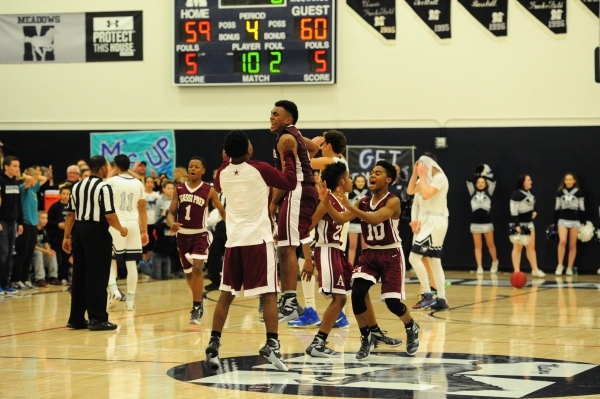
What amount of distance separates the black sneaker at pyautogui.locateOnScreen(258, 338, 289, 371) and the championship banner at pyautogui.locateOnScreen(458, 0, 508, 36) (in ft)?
45.7

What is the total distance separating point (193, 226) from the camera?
11.9 metres

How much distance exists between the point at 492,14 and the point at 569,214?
14.7ft

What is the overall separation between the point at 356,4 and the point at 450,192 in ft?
14.9

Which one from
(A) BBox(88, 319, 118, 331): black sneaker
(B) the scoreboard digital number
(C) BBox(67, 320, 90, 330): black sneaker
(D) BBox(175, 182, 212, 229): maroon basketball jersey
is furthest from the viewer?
(B) the scoreboard digital number

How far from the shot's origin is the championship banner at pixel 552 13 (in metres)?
20.1

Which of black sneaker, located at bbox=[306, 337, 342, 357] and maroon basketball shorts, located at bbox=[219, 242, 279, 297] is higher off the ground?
maroon basketball shorts, located at bbox=[219, 242, 279, 297]

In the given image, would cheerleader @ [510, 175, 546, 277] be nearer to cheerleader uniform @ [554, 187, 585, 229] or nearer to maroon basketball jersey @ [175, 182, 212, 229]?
cheerleader uniform @ [554, 187, 585, 229]

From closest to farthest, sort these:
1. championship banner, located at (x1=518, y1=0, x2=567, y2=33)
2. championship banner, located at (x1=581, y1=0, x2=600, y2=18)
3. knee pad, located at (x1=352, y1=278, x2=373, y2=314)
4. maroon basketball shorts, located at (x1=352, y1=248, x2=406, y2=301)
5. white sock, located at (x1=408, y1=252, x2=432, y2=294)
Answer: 1. knee pad, located at (x1=352, y1=278, x2=373, y2=314)
2. maroon basketball shorts, located at (x1=352, y1=248, x2=406, y2=301)
3. white sock, located at (x1=408, y1=252, x2=432, y2=294)
4. championship banner, located at (x1=581, y1=0, x2=600, y2=18)
5. championship banner, located at (x1=518, y1=0, x2=567, y2=33)

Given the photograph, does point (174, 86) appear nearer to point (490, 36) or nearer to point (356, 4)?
point (356, 4)

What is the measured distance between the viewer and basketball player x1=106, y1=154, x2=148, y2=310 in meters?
13.0

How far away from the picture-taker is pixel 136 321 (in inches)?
469

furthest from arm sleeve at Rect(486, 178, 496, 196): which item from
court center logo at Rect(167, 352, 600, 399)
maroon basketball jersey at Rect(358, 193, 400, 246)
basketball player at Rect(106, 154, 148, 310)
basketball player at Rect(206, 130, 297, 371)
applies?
basketball player at Rect(206, 130, 297, 371)

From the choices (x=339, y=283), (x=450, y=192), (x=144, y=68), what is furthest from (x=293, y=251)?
(x=144, y=68)

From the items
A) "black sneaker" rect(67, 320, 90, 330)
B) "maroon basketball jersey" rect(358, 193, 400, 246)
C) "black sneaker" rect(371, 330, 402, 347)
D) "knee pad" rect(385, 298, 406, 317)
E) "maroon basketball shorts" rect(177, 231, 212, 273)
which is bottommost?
"black sneaker" rect(67, 320, 90, 330)
